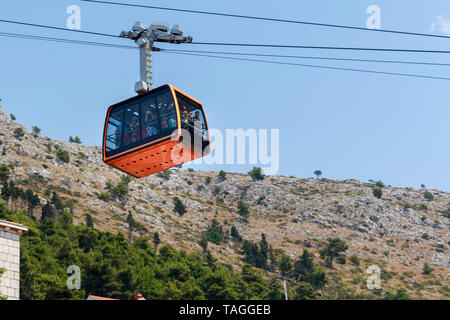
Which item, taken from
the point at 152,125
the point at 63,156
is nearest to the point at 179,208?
the point at 63,156

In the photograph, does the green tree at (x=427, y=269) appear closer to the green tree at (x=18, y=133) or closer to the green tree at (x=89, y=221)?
the green tree at (x=89, y=221)

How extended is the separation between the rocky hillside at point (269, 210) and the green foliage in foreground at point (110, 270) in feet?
66.3

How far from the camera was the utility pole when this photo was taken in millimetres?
28250

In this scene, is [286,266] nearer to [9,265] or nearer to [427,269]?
[427,269]

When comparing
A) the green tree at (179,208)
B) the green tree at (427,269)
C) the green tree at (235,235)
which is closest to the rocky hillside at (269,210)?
the green tree at (427,269)

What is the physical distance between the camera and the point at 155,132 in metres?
27.5

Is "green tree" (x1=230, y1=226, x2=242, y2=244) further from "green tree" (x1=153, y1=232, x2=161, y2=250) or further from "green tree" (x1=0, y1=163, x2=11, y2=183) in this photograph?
"green tree" (x1=0, y1=163, x2=11, y2=183)

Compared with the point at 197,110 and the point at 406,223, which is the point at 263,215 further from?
the point at 197,110

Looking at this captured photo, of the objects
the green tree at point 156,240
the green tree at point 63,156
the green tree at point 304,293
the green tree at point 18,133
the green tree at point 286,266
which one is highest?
the green tree at point 18,133

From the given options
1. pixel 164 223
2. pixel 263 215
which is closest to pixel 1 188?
pixel 164 223

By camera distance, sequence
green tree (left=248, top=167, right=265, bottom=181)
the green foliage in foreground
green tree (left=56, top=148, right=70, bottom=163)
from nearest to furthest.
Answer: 1. the green foliage in foreground
2. green tree (left=56, top=148, right=70, bottom=163)
3. green tree (left=248, top=167, right=265, bottom=181)

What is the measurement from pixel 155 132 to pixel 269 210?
14681 cm

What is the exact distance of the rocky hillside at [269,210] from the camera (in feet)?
446

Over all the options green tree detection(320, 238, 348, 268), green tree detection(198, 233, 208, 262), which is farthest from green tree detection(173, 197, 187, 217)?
green tree detection(320, 238, 348, 268)
